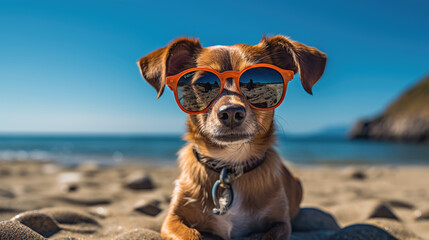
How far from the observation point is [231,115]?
2.18 m

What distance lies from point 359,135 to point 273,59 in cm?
7246

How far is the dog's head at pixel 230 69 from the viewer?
7.51ft

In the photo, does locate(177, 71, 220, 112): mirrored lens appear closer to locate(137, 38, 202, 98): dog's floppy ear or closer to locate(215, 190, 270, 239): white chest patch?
locate(137, 38, 202, 98): dog's floppy ear

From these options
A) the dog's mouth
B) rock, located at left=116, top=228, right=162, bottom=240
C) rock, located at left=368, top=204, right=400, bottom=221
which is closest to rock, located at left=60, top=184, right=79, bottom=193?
rock, located at left=116, top=228, right=162, bottom=240

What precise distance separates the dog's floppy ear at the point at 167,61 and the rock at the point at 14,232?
1.37 meters

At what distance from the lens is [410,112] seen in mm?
62344

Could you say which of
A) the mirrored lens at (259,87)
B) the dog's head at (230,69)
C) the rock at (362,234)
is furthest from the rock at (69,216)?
the rock at (362,234)

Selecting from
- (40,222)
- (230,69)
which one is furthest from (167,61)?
(40,222)

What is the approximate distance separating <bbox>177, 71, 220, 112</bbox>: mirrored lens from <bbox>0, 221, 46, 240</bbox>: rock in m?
1.42

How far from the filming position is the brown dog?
235 centimetres

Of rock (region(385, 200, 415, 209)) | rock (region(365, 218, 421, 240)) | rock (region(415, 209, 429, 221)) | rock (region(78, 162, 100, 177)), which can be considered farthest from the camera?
rock (region(78, 162, 100, 177))

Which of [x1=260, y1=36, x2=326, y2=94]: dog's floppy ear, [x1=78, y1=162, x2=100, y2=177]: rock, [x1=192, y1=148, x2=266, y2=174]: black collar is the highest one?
[x1=260, y1=36, x2=326, y2=94]: dog's floppy ear

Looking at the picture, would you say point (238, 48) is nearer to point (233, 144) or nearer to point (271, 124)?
A: point (271, 124)

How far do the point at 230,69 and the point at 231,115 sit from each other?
1.73 feet
